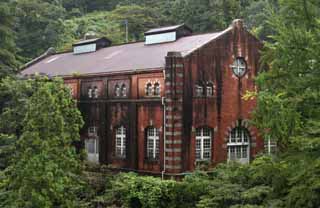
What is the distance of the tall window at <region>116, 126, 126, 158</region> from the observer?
30984 millimetres

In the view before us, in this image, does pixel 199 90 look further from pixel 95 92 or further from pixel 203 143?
pixel 95 92

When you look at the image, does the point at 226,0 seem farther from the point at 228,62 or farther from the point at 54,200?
the point at 54,200

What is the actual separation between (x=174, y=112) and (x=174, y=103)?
1.55ft

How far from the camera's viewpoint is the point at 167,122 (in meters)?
27.9

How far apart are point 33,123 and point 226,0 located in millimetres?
45260

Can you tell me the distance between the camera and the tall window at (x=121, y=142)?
31.0 meters

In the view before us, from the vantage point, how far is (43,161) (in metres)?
20.0

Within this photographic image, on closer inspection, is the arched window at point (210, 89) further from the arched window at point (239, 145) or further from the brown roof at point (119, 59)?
Answer: the arched window at point (239, 145)

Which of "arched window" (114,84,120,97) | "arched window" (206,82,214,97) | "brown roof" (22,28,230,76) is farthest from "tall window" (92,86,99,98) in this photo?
"arched window" (206,82,214,97)

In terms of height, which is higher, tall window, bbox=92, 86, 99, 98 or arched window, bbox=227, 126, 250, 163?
tall window, bbox=92, 86, 99, 98

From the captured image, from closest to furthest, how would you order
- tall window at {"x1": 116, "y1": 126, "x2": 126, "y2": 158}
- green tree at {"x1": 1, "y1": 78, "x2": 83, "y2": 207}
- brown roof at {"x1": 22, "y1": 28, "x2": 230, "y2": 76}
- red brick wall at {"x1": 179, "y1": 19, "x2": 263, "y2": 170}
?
green tree at {"x1": 1, "y1": 78, "x2": 83, "y2": 207} < red brick wall at {"x1": 179, "y1": 19, "x2": 263, "y2": 170} < brown roof at {"x1": 22, "y1": 28, "x2": 230, "y2": 76} < tall window at {"x1": 116, "y1": 126, "x2": 126, "y2": 158}

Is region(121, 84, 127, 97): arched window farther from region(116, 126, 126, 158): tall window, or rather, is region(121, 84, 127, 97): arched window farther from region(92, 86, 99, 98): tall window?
region(92, 86, 99, 98): tall window

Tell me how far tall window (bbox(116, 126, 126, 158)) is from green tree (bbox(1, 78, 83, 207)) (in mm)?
9191

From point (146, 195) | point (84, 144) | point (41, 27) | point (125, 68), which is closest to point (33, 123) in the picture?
point (146, 195)
